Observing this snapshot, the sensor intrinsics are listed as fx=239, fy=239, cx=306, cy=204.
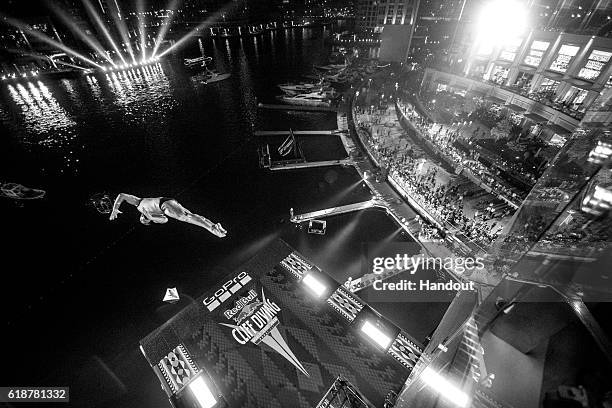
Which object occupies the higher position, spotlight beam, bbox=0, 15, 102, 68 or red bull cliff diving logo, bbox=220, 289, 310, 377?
spotlight beam, bbox=0, 15, 102, 68

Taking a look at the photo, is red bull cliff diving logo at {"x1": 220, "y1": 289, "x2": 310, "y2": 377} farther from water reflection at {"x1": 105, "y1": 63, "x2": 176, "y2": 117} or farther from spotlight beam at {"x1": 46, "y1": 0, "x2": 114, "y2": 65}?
spotlight beam at {"x1": 46, "y1": 0, "x2": 114, "y2": 65}

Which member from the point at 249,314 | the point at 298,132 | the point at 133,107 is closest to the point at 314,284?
the point at 249,314

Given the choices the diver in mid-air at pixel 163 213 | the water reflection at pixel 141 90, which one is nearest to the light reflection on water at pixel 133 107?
the water reflection at pixel 141 90


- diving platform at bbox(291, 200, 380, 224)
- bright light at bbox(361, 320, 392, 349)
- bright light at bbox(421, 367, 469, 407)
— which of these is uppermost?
bright light at bbox(421, 367, 469, 407)

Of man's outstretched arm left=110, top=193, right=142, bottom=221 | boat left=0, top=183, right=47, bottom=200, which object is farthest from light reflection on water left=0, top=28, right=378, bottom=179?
man's outstretched arm left=110, top=193, right=142, bottom=221

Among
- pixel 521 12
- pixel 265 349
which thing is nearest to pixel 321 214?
pixel 265 349
